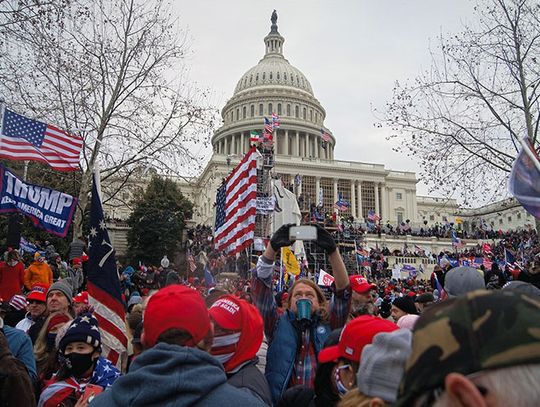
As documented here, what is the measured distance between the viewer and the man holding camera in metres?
3.02

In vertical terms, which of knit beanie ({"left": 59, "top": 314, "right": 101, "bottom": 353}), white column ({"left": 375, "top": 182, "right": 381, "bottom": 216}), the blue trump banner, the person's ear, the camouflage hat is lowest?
knit beanie ({"left": 59, "top": 314, "right": 101, "bottom": 353})

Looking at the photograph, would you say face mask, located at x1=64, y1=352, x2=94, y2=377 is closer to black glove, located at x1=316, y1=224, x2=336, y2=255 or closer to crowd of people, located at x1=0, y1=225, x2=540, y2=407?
crowd of people, located at x1=0, y1=225, x2=540, y2=407

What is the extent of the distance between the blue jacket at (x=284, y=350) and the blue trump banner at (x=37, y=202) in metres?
4.44

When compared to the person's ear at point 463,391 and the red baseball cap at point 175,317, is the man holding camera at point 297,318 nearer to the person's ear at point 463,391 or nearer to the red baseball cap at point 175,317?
the red baseball cap at point 175,317

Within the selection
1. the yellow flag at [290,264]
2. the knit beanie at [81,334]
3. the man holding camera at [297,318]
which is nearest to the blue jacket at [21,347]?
the knit beanie at [81,334]

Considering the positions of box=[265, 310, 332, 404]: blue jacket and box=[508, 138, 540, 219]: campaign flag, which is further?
box=[508, 138, 540, 219]: campaign flag

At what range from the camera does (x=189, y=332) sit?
192cm

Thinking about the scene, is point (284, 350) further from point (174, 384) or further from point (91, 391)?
point (174, 384)

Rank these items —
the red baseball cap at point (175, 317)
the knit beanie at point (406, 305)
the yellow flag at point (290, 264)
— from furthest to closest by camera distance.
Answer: the yellow flag at point (290, 264) < the knit beanie at point (406, 305) < the red baseball cap at point (175, 317)

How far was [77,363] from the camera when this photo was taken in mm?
2984

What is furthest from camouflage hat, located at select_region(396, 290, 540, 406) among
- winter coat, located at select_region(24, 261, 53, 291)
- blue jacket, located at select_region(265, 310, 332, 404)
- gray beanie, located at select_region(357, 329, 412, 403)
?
winter coat, located at select_region(24, 261, 53, 291)

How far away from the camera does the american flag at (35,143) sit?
7.86m

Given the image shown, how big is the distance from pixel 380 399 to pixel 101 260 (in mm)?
3450

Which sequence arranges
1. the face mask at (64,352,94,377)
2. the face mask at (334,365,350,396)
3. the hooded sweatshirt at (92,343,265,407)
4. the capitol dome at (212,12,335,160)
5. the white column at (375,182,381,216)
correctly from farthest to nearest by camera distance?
the capitol dome at (212,12,335,160)
the white column at (375,182,381,216)
the face mask at (64,352,94,377)
the face mask at (334,365,350,396)
the hooded sweatshirt at (92,343,265,407)
